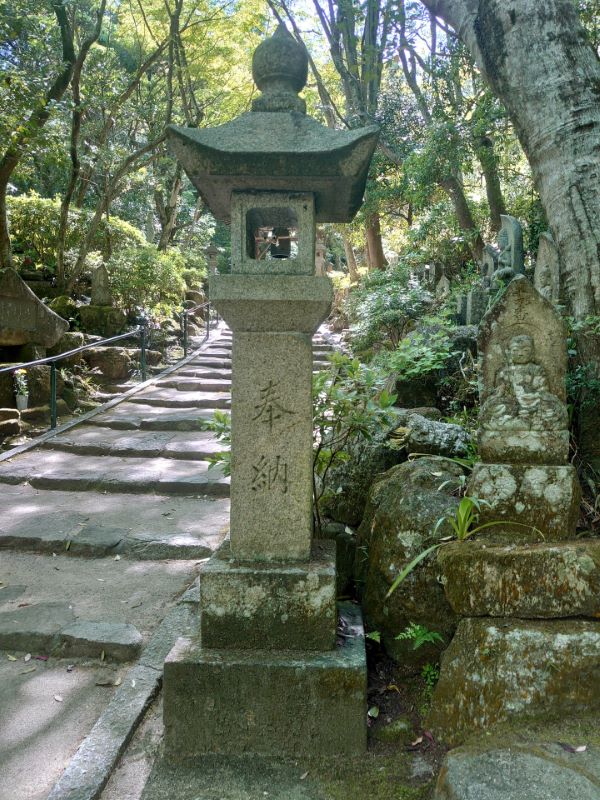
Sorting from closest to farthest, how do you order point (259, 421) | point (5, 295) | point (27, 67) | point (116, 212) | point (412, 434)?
point (259, 421) < point (412, 434) < point (5, 295) < point (27, 67) < point (116, 212)

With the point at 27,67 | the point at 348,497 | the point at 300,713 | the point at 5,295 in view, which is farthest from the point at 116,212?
the point at 300,713

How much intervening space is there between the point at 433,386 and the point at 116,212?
17366mm

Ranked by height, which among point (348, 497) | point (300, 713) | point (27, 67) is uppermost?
point (27, 67)

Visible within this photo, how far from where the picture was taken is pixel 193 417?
7863 millimetres

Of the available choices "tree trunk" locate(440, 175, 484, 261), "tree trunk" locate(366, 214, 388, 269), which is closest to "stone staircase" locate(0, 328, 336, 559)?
"tree trunk" locate(440, 175, 484, 261)

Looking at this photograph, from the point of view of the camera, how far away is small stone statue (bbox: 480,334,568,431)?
257 centimetres

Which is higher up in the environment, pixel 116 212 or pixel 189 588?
pixel 116 212

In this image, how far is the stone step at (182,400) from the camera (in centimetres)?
871

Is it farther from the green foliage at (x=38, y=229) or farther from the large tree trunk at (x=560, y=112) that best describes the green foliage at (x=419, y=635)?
the green foliage at (x=38, y=229)

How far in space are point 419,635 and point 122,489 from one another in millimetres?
3894

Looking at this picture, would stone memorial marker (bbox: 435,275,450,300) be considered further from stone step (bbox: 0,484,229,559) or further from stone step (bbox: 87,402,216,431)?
stone step (bbox: 0,484,229,559)

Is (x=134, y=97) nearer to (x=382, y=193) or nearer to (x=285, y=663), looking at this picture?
(x=382, y=193)

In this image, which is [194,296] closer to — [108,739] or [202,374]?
[202,374]

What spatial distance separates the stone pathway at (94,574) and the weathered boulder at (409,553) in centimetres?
114
